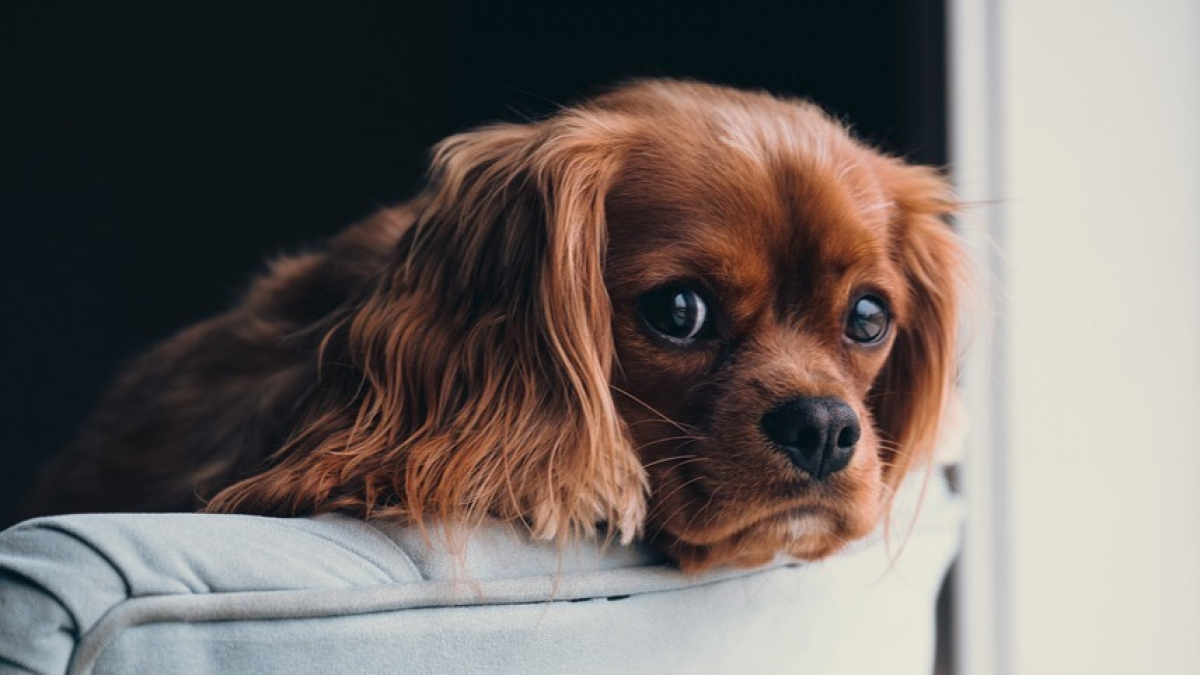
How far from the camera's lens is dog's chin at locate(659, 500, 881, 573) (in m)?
1.26

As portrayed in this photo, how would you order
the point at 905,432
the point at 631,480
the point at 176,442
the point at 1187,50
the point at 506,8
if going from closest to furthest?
the point at 631,480
the point at 905,432
the point at 176,442
the point at 1187,50
the point at 506,8

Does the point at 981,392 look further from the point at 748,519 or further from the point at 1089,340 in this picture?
the point at 748,519

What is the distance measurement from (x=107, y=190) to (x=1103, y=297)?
350 centimetres

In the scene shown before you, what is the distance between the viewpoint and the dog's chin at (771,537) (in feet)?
4.12

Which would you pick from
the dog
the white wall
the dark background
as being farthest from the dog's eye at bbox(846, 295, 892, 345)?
the dark background

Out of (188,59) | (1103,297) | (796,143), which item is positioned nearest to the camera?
(796,143)

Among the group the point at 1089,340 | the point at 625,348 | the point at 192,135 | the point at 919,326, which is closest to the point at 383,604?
the point at 625,348

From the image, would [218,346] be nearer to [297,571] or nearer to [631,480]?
[631,480]

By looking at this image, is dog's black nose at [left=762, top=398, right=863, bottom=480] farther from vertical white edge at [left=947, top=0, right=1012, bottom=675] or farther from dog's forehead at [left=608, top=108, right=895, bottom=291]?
vertical white edge at [left=947, top=0, right=1012, bottom=675]

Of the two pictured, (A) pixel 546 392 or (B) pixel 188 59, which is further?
(B) pixel 188 59

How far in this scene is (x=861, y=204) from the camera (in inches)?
59.1

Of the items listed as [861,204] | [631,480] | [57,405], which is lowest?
[57,405]

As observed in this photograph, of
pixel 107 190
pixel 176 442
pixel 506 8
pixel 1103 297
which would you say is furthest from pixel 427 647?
pixel 107 190

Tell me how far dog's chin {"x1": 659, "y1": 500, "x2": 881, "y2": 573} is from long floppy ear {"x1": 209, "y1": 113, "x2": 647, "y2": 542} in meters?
0.06
